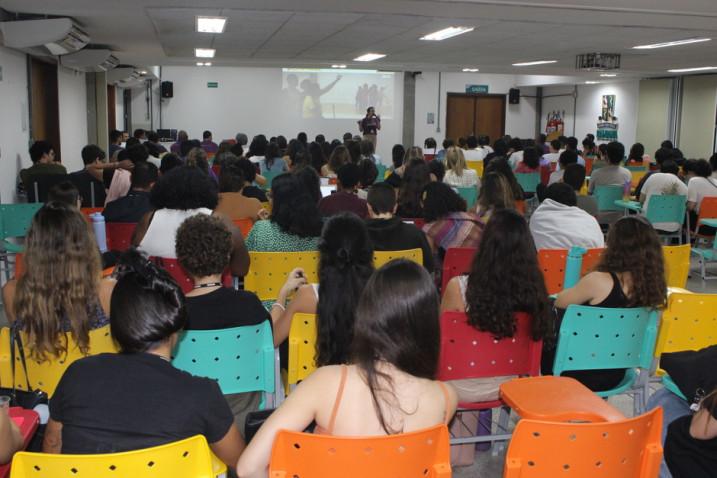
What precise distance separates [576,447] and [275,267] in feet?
8.09

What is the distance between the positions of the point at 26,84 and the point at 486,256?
7.24 meters

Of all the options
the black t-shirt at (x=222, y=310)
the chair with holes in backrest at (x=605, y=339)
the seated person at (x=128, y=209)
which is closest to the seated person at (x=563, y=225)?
the chair with holes in backrest at (x=605, y=339)

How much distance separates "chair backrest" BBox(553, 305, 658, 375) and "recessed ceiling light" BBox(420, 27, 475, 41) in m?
5.64

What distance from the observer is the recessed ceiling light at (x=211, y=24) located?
297 inches

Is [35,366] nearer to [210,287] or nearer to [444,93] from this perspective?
[210,287]

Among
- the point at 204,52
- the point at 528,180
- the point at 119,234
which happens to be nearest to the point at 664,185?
the point at 528,180

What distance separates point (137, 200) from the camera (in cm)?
539

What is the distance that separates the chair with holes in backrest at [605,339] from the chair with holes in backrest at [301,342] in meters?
1.08

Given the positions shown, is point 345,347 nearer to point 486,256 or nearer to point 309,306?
point 309,306

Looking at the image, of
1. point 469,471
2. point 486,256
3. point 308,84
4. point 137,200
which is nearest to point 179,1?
point 137,200

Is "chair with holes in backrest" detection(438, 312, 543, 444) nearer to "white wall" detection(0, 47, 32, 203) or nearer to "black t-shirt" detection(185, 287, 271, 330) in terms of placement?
"black t-shirt" detection(185, 287, 271, 330)

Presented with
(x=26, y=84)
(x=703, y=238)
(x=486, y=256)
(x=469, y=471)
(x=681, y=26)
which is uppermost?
(x=681, y=26)

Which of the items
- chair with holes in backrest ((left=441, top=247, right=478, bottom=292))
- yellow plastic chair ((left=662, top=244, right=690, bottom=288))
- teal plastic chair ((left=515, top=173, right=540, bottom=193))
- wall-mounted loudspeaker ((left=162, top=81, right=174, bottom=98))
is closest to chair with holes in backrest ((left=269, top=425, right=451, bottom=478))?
chair with holes in backrest ((left=441, top=247, right=478, bottom=292))

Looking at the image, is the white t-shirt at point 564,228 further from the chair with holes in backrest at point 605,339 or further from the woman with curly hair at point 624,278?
the chair with holes in backrest at point 605,339
